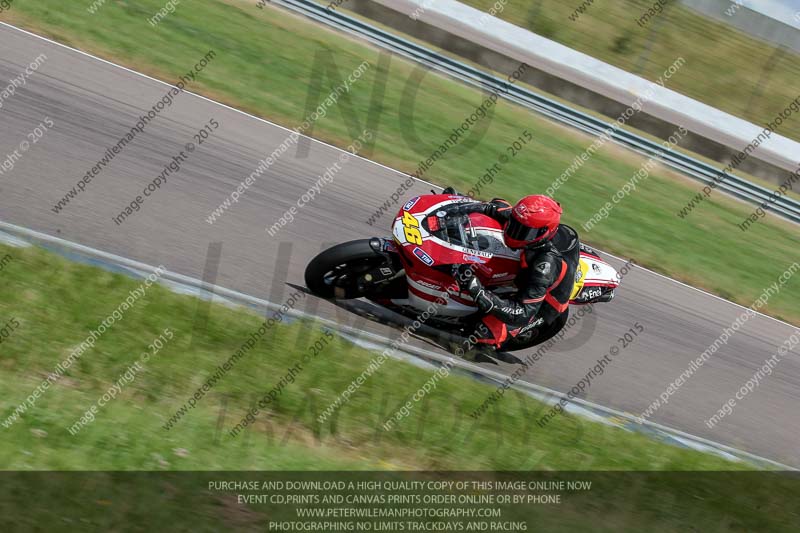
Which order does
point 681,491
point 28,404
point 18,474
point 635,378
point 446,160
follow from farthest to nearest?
point 446,160, point 635,378, point 681,491, point 28,404, point 18,474

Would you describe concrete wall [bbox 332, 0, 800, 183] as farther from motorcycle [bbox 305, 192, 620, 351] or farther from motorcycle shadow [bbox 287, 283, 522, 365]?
motorcycle shadow [bbox 287, 283, 522, 365]

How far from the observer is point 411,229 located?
784 cm

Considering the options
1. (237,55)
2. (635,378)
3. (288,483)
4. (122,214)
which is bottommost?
(237,55)

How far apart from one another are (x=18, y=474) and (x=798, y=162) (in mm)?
19215

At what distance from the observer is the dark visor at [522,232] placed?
7512 millimetres

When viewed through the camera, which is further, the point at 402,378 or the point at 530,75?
the point at 530,75

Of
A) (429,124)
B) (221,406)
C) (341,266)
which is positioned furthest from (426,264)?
(429,124)

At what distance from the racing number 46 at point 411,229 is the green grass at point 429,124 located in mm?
2918

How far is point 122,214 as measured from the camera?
29.3 ft

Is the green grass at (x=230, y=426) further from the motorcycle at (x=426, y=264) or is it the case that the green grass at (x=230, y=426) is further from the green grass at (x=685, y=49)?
the green grass at (x=685, y=49)

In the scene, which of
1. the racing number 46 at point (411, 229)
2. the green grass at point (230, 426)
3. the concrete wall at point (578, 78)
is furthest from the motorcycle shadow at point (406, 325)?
the concrete wall at point (578, 78)

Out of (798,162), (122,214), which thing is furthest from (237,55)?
(798,162)

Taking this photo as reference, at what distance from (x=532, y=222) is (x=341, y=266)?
197cm

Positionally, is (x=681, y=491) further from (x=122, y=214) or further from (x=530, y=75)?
(x=530, y=75)
